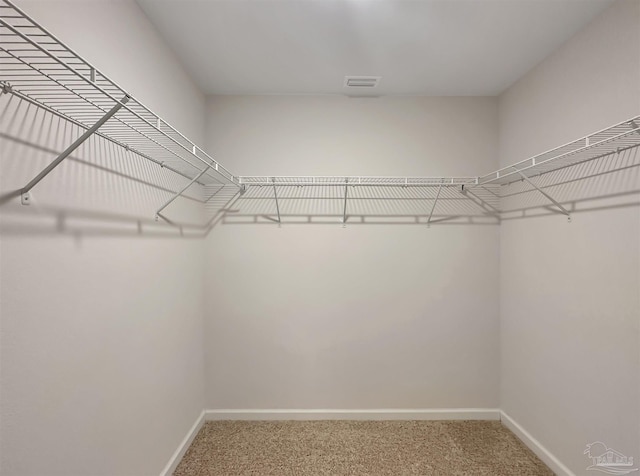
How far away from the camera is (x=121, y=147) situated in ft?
4.43

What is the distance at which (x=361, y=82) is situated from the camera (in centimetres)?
218

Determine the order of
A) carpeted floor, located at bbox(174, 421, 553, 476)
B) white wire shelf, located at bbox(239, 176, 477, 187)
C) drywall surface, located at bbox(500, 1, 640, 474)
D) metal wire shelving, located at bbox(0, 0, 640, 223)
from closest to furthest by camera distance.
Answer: metal wire shelving, located at bbox(0, 0, 640, 223) → drywall surface, located at bbox(500, 1, 640, 474) → carpeted floor, located at bbox(174, 421, 553, 476) → white wire shelf, located at bbox(239, 176, 477, 187)

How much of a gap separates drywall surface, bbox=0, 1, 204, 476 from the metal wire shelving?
64mm

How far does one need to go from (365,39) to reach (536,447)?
8.93ft

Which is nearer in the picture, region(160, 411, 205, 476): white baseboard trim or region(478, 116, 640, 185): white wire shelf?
region(478, 116, 640, 185): white wire shelf

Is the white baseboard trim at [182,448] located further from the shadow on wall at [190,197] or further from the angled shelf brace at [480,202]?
the angled shelf brace at [480,202]

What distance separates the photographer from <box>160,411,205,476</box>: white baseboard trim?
175 cm

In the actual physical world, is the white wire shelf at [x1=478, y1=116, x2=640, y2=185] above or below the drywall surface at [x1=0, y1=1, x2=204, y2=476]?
above

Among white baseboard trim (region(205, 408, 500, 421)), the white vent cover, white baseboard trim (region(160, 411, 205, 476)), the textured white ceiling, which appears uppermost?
the textured white ceiling

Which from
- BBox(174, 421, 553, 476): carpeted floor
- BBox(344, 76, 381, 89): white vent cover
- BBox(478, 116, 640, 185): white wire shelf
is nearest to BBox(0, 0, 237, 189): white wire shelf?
BBox(344, 76, 381, 89): white vent cover

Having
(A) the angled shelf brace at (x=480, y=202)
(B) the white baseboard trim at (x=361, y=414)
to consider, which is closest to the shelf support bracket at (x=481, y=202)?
(A) the angled shelf brace at (x=480, y=202)

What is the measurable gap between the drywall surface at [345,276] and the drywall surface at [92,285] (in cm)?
54

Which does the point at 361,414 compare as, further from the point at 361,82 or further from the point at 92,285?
the point at 361,82

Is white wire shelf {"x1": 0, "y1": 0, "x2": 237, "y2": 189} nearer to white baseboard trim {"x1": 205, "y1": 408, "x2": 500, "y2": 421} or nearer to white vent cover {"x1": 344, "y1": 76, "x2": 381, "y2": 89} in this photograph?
white vent cover {"x1": 344, "y1": 76, "x2": 381, "y2": 89}
